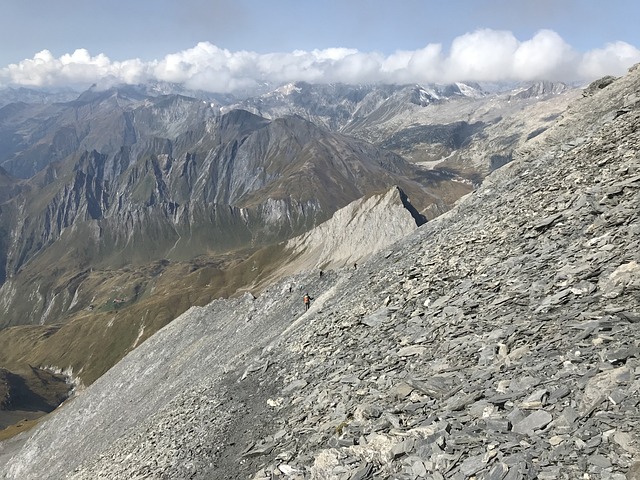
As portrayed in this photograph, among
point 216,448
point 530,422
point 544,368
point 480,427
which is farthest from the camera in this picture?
point 216,448

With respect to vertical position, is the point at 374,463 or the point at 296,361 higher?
the point at 374,463

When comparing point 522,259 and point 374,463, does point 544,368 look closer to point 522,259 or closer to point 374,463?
point 374,463

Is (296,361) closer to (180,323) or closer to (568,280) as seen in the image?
(568,280)

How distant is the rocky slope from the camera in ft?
36.8

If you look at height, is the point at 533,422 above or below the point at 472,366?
above

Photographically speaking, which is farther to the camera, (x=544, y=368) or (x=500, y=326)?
(x=500, y=326)

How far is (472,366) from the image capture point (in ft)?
51.7

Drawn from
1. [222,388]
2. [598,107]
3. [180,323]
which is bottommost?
[180,323]

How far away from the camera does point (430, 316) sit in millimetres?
21609

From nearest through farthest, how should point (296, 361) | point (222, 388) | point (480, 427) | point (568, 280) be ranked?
point (480, 427)
point (568, 280)
point (296, 361)
point (222, 388)

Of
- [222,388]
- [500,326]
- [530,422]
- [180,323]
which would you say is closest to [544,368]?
[530,422]

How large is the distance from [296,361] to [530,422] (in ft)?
59.0

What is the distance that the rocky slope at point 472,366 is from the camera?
11.2 meters

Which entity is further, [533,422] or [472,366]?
[472,366]
